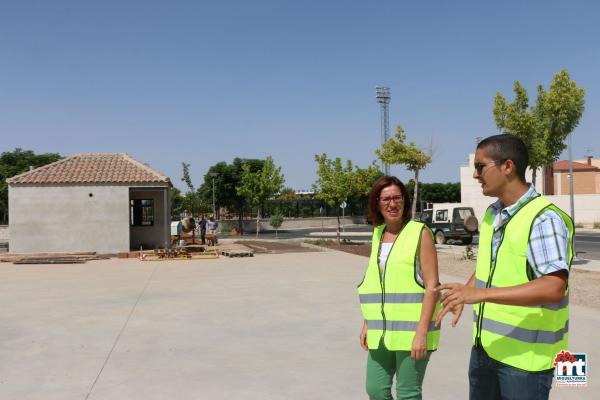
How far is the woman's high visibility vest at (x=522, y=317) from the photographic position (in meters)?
2.27

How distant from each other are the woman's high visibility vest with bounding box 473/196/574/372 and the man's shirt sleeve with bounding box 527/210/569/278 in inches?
1.2

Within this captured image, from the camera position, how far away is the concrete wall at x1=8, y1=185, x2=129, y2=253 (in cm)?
2288

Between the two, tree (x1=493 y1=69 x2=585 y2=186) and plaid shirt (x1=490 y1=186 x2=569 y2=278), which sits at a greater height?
tree (x1=493 y1=69 x2=585 y2=186)

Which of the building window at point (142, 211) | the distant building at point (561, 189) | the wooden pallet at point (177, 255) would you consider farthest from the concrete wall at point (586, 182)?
the wooden pallet at point (177, 255)

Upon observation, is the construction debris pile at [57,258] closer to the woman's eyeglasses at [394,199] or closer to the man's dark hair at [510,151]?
the woman's eyeglasses at [394,199]

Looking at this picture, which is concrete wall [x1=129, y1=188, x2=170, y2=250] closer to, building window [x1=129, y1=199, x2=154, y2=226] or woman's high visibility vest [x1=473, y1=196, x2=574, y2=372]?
building window [x1=129, y1=199, x2=154, y2=226]

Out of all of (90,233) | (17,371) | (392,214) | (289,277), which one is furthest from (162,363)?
(90,233)

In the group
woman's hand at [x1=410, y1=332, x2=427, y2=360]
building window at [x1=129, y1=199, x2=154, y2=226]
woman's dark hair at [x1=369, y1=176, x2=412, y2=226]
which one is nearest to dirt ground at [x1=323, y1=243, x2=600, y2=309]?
woman's dark hair at [x1=369, y1=176, x2=412, y2=226]

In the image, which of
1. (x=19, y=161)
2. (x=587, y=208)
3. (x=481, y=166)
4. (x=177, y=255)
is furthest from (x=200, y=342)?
(x=19, y=161)

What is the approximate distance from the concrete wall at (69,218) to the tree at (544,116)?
52.1 ft

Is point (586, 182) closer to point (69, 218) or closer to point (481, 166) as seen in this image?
point (69, 218)

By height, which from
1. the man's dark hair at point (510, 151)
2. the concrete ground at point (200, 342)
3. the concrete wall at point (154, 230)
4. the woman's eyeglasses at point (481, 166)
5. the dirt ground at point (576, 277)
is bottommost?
the dirt ground at point (576, 277)

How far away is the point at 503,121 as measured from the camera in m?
17.3

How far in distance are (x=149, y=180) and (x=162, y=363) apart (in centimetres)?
1900
